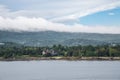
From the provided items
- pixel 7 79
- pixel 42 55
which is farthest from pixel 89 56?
pixel 7 79

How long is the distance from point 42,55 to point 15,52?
Answer: 29.1 ft

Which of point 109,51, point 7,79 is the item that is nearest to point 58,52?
point 109,51

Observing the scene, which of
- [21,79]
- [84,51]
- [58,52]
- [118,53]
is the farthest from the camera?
[58,52]

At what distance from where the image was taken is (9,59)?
126 m

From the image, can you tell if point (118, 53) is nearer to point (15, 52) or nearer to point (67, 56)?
point (67, 56)

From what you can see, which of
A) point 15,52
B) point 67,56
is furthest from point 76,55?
point 15,52

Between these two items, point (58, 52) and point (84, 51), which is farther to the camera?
point (58, 52)

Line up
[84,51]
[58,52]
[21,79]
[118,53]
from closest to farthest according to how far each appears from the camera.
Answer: [21,79], [118,53], [84,51], [58,52]

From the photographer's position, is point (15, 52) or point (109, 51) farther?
point (15, 52)

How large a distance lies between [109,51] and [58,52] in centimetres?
2228

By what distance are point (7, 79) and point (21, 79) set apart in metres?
1.97

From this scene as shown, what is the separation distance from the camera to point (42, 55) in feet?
434

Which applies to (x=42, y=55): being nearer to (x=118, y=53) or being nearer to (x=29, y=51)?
A: (x=29, y=51)

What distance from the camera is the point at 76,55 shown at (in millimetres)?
127000
